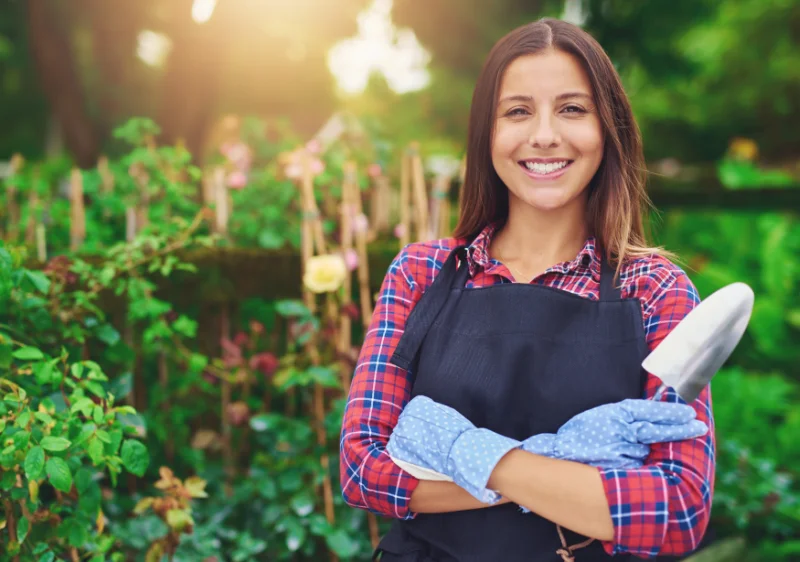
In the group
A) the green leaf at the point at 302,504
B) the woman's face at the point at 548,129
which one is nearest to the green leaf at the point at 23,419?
the green leaf at the point at 302,504

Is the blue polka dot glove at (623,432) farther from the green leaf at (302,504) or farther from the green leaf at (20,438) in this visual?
the green leaf at (302,504)

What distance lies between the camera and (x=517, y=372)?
5.09ft

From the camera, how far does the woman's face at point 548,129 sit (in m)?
1.64

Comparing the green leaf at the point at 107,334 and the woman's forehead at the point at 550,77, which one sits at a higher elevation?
the woman's forehead at the point at 550,77

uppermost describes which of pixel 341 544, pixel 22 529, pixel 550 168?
pixel 550 168

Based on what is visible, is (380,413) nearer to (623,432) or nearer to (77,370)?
(623,432)

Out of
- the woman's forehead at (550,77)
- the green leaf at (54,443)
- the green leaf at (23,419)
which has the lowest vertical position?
the green leaf at (54,443)

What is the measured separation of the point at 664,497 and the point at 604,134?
76 centimetres

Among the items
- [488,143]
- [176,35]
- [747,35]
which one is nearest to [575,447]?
[488,143]

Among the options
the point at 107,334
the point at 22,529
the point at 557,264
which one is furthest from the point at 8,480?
the point at 557,264

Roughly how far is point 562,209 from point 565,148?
187 millimetres

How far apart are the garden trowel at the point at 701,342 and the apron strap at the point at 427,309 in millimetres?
472

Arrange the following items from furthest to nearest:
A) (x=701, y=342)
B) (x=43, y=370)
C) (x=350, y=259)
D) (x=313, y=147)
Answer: (x=313, y=147)
(x=350, y=259)
(x=43, y=370)
(x=701, y=342)

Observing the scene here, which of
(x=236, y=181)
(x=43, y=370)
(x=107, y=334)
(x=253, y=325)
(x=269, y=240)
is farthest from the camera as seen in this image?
(x=236, y=181)
